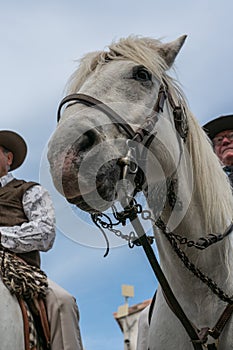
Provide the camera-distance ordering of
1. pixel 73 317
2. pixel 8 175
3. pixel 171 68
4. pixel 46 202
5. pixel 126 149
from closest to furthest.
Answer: pixel 126 149 → pixel 171 68 → pixel 73 317 → pixel 46 202 → pixel 8 175

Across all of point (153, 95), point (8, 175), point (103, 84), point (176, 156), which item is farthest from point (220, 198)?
point (8, 175)

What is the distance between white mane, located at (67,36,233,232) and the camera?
13.0 feet

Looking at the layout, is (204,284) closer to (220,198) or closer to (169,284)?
(169,284)

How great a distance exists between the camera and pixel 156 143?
3.77 meters

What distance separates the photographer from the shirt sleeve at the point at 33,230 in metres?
4.76

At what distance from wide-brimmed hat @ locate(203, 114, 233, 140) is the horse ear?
1.74m

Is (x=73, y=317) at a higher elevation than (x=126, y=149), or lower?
lower

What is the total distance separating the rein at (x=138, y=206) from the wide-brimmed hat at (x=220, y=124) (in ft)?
6.17

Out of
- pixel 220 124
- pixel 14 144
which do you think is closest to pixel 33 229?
pixel 14 144

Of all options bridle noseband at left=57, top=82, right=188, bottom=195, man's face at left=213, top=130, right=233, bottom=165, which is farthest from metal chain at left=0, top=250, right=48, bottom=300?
man's face at left=213, top=130, right=233, bottom=165

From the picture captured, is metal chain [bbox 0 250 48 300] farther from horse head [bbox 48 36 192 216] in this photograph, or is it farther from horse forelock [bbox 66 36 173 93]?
horse forelock [bbox 66 36 173 93]

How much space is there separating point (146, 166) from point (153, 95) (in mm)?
476

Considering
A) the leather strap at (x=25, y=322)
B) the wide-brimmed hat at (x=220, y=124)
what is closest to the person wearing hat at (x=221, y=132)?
the wide-brimmed hat at (x=220, y=124)

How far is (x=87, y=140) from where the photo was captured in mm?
3393
